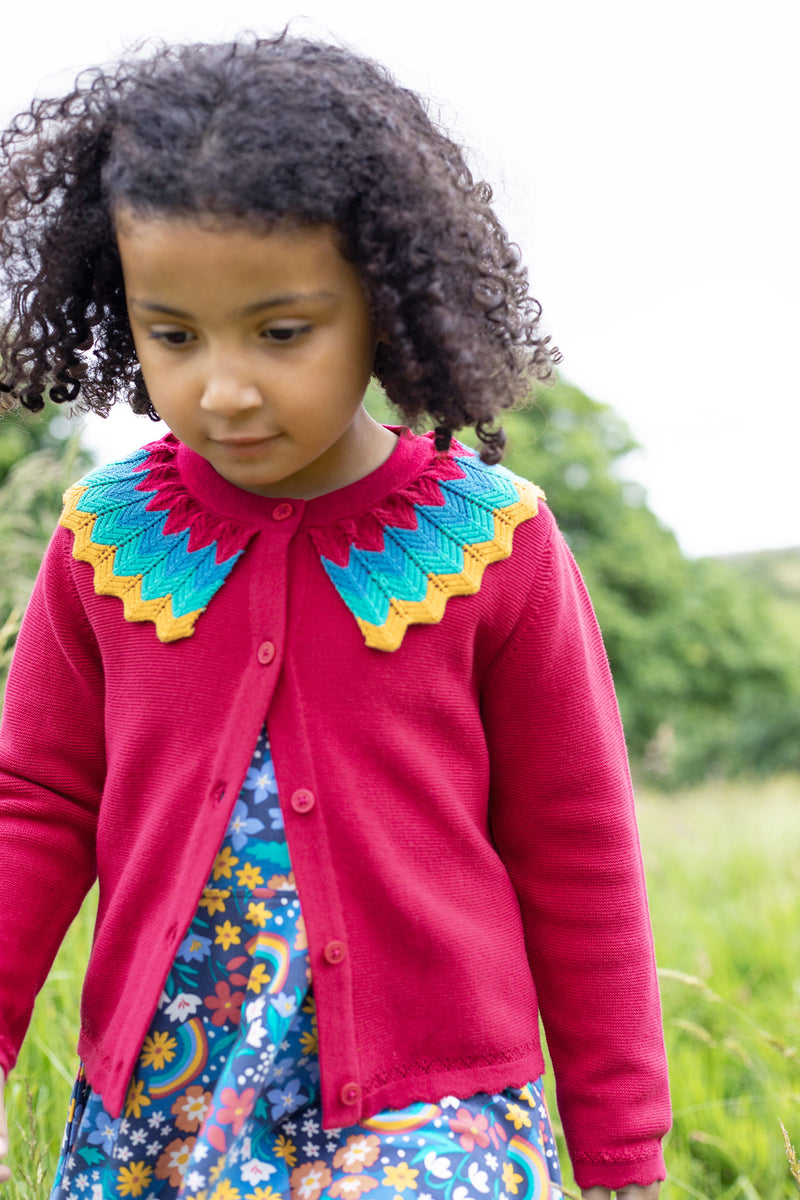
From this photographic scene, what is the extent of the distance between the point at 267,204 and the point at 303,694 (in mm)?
587

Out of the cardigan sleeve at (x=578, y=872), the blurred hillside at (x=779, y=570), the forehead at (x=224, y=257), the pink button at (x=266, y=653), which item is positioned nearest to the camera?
the forehead at (x=224, y=257)

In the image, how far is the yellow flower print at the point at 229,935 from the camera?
1.58 meters

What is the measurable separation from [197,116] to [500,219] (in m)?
0.47

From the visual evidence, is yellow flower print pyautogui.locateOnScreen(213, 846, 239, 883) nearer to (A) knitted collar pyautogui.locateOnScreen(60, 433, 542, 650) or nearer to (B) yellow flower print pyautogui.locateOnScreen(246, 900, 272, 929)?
(B) yellow flower print pyautogui.locateOnScreen(246, 900, 272, 929)

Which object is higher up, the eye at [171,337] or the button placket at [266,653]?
the eye at [171,337]

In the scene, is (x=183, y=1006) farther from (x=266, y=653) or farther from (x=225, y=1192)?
(x=266, y=653)

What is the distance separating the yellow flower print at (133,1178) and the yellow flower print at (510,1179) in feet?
1.45

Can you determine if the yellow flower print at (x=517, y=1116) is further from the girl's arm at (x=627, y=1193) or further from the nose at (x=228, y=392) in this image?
the nose at (x=228, y=392)

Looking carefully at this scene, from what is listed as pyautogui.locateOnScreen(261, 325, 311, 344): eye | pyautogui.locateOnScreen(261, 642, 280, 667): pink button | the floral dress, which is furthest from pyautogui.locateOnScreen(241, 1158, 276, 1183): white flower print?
pyautogui.locateOnScreen(261, 325, 311, 344): eye

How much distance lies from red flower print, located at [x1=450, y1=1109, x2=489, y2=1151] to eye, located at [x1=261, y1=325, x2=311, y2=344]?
0.95 m

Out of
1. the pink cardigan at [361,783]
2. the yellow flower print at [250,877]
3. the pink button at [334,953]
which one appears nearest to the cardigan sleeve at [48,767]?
the pink cardigan at [361,783]

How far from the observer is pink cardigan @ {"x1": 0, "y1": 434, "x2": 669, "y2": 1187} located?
158cm

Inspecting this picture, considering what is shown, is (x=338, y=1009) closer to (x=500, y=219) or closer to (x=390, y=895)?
(x=390, y=895)

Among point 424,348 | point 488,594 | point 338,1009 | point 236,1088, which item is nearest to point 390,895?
point 338,1009
